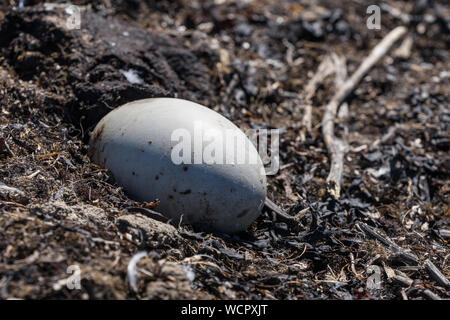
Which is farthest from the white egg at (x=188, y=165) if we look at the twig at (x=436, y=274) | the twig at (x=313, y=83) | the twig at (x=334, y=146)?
the twig at (x=313, y=83)

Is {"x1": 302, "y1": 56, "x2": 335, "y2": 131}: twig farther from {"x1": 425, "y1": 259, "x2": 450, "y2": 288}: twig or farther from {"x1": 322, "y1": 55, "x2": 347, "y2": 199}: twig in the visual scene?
{"x1": 425, "y1": 259, "x2": 450, "y2": 288}: twig

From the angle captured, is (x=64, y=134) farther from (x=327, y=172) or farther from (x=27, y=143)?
(x=327, y=172)

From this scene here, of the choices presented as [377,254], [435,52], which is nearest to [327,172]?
[377,254]

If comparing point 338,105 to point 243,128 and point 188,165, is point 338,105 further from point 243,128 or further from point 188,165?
→ point 188,165

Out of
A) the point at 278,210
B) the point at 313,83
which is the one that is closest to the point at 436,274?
the point at 278,210

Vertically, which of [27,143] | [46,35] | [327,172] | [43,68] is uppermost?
[46,35]
